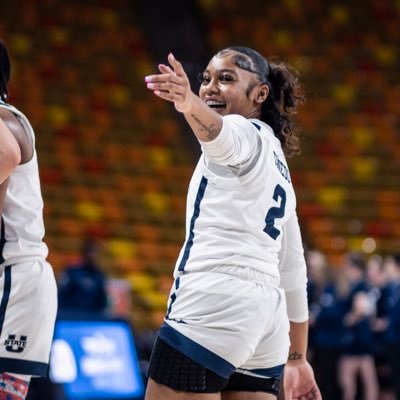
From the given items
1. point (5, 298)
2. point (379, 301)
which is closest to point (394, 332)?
point (379, 301)

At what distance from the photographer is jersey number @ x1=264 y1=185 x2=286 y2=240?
11.6 ft

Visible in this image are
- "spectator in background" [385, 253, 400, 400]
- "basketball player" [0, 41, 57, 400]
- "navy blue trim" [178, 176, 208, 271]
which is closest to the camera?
"navy blue trim" [178, 176, 208, 271]

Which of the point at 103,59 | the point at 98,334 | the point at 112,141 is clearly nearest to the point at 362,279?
the point at 98,334

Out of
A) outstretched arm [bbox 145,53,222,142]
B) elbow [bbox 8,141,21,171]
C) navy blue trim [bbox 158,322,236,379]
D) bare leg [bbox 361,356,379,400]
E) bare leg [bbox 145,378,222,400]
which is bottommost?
bare leg [bbox 361,356,379,400]

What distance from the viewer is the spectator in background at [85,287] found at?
10.4 meters

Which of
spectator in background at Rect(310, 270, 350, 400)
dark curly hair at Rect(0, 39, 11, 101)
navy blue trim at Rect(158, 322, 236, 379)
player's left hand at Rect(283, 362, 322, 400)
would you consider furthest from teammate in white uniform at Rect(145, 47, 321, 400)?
spectator in background at Rect(310, 270, 350, 400)

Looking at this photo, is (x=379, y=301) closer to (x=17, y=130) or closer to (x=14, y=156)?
(x=17, y=130)

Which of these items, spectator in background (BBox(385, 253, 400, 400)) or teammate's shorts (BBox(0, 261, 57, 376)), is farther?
spectator in background (BBox(385, 253, 400, 400))

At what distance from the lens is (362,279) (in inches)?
461

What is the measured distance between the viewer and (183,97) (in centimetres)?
311

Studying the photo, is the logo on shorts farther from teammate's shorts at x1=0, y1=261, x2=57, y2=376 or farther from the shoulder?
the shoulder

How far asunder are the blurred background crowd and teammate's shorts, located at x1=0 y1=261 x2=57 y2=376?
21.5 feet

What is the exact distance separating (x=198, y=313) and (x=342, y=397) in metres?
9.06

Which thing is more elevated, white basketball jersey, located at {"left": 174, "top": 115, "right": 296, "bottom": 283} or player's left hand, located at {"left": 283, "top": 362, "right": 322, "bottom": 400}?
white basketball jersey, located at {"left": 174, "top": 115, "right": 296, "bottom": 283}
